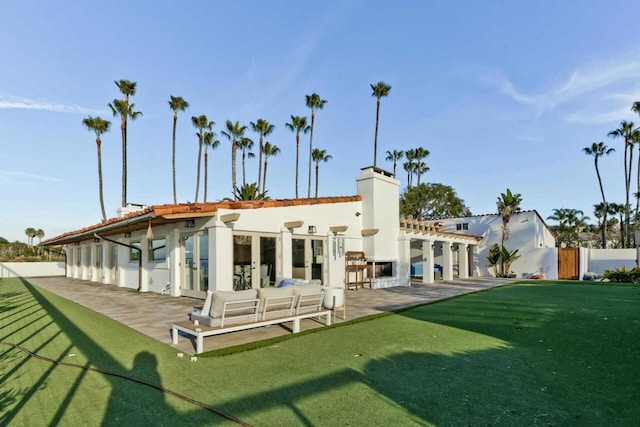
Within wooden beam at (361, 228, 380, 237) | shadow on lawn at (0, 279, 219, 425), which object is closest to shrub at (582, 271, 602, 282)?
wooden beam at (361, 228, 380, 237)

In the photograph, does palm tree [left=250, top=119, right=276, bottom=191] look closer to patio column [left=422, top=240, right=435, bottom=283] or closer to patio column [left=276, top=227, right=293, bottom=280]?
patio column [left=422, top=240, right=435, bottom=283]

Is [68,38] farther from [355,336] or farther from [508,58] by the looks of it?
[508,58]

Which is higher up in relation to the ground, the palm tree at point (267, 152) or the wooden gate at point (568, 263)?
the palm tree at point (267, 152)

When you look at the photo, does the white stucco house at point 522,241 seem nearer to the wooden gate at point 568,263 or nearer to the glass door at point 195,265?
the wooden gate at point 568,263

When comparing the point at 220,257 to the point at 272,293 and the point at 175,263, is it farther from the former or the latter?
the point at 272,293

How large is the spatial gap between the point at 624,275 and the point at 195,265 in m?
22.5

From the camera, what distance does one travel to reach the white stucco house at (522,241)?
969 inches

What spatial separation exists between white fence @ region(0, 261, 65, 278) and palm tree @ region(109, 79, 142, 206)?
7.83m

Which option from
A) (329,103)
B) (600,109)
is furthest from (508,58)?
(329,103)

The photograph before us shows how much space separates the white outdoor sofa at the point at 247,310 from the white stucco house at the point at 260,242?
423 centimetres

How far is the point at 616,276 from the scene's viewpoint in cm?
2042

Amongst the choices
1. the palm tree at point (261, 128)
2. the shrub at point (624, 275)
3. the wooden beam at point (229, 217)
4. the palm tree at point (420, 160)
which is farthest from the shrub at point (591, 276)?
the palm tree at point (261, 128)

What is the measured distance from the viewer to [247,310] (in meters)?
6.41

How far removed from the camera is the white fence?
28109 millimetres
